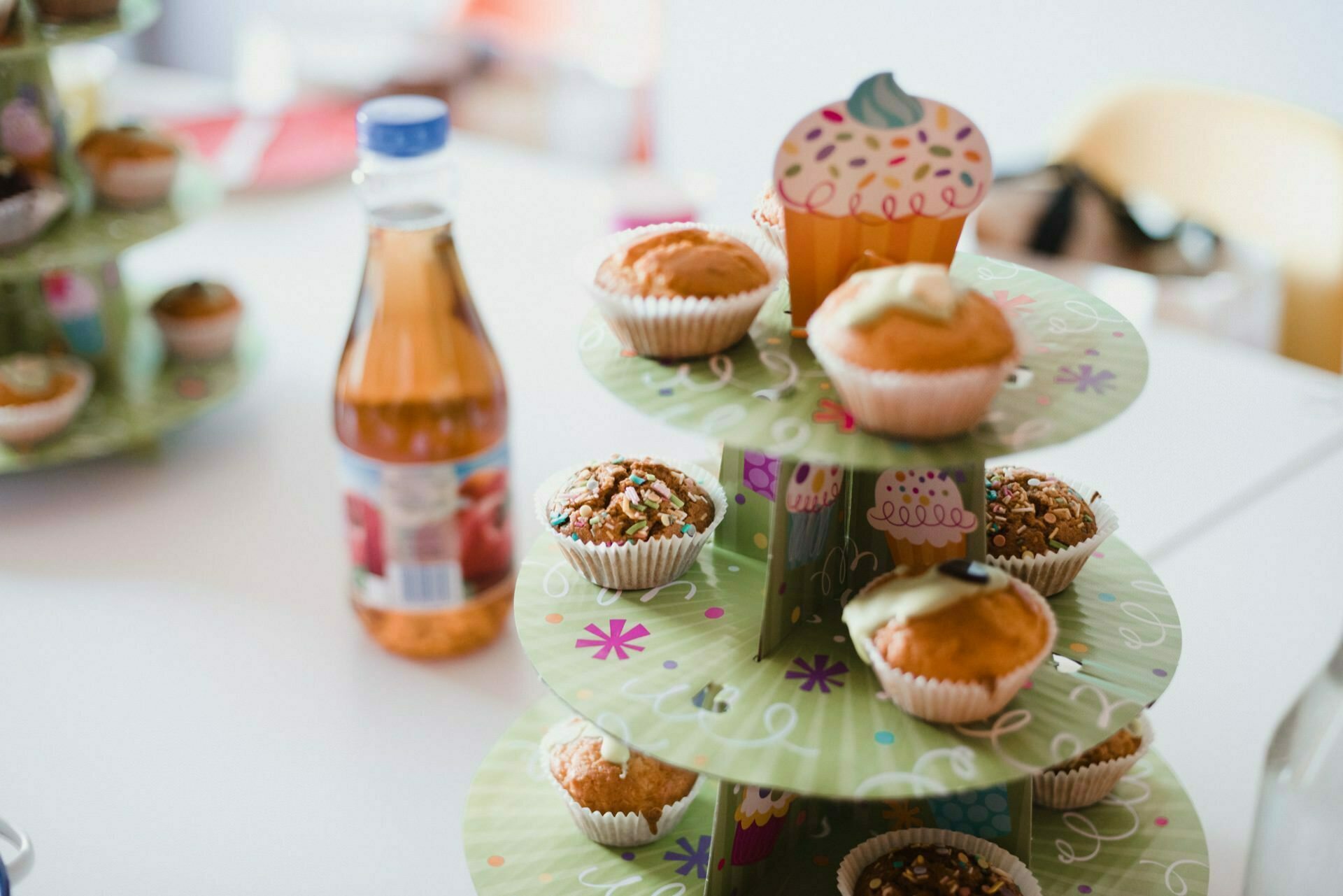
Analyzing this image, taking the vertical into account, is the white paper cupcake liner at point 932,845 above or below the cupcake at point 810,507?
below

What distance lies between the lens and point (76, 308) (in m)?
1.27

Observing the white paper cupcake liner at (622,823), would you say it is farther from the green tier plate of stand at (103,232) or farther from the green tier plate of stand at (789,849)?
the green tier plate of stand at (103,232)

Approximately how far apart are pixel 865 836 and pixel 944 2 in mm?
2810

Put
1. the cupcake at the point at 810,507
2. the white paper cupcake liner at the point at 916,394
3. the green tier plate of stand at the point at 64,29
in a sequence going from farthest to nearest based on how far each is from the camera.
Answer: the green tier plate of stand at the point at 64,29 < the cupcake at the point at 810,507 < the white paper cupcake liner at the point at 916,394

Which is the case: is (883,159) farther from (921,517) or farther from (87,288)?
(87,288)

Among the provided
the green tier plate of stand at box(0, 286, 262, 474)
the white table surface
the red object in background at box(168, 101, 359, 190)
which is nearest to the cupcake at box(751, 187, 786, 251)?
the white table surface

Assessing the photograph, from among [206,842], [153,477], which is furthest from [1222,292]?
[206,842]

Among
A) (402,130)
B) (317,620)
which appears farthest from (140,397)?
(402,130)

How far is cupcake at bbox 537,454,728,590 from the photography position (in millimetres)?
735

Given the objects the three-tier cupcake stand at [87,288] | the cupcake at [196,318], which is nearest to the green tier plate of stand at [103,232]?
the three-tier cupcake stand at [87,288]

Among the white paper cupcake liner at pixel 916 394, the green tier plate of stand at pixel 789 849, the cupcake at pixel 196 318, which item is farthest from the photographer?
the cupcake at pixel 196 318

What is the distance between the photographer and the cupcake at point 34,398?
1.19 m

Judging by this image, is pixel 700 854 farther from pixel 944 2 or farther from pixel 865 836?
pixel 944 2

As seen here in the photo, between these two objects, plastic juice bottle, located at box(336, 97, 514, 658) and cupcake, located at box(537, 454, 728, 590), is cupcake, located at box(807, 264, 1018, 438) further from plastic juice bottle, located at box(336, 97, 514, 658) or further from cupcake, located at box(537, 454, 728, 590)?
plastic juice bottle, located at box(336, 97, 514, 658)
